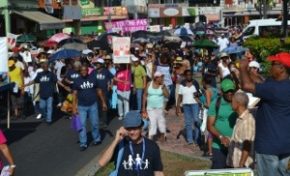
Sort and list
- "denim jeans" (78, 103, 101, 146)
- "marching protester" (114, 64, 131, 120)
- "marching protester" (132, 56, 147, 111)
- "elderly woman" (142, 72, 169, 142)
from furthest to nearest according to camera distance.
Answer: "marching protester" (132, 56, 147, 111) → "marching protester" (114, 64, 131, 120) → "elderly woman" (142, 72, 169, 142) → "denim jeans" (78, 103, 101, 146)

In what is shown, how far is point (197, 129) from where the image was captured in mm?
12180

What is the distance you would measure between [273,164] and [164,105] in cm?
722

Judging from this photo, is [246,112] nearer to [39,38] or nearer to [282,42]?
[282,42]

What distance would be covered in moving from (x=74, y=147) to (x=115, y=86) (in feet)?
12.8

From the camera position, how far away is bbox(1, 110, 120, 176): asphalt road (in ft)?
34.7

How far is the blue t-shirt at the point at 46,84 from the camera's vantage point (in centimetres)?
1577

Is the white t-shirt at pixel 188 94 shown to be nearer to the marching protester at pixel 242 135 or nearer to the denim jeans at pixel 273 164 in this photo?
the marching protester at pixel 242 135

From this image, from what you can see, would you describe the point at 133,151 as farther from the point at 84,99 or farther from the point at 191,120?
the point at 191,120

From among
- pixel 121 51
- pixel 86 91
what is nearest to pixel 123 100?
pixel 121 51

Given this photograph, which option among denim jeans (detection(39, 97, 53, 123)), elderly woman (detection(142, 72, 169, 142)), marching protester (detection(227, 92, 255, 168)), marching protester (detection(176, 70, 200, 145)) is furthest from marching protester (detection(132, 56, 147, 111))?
marching protester (detection(227, 92, 255, 168))

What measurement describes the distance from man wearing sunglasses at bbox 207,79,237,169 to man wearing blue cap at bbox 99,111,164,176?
6.52 feet

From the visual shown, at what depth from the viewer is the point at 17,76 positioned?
1681cm

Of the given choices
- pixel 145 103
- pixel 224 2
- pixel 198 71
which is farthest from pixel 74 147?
pixel 224 2

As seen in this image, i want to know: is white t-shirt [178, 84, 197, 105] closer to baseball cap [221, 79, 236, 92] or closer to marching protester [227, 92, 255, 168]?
baseball cap [221, 79, 236, 92]
